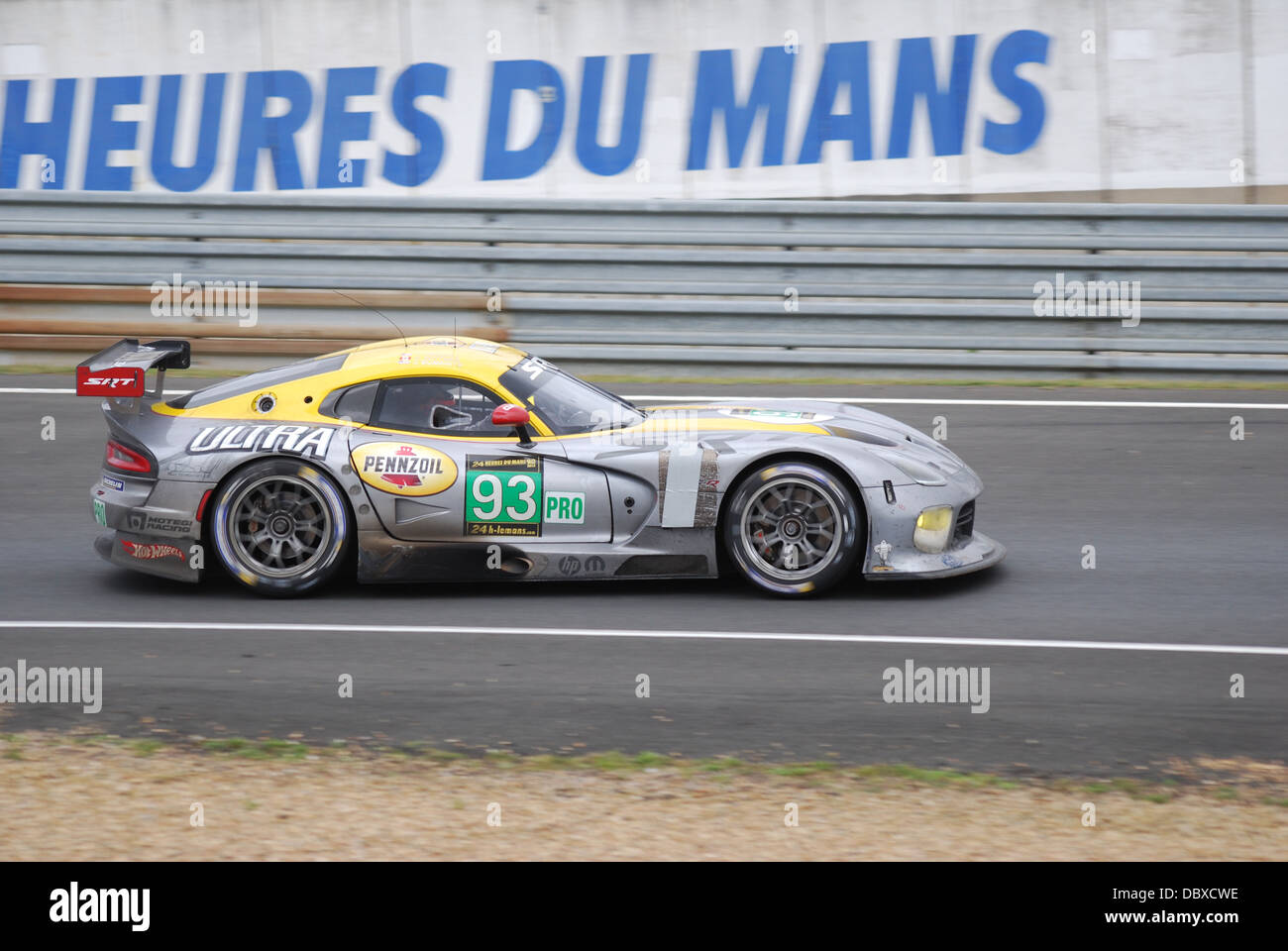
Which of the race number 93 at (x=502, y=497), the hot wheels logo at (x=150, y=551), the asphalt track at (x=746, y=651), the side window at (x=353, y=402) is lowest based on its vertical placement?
the asphalt track at (x=746, y=651)

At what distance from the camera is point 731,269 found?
40.9ft

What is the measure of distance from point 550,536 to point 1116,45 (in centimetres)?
971

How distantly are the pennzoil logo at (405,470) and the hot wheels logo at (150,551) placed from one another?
1047 mm

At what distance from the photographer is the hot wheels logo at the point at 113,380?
7.66 m

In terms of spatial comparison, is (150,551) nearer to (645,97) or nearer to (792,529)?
(792,529)

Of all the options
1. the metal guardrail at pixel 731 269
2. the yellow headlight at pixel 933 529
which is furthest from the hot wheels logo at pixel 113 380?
the metal guardrail at pixel 731 269

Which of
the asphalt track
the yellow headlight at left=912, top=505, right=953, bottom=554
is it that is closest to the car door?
the asphalt track

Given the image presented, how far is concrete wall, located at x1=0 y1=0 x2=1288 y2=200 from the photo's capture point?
14.5m

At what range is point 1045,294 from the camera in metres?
12.3

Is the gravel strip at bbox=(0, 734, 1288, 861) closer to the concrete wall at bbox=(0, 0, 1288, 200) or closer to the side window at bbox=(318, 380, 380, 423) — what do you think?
the side window at bbox=(318, 380, 380, 423)

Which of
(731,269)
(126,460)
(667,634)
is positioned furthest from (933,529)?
(731,269)

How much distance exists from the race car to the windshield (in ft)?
0.05

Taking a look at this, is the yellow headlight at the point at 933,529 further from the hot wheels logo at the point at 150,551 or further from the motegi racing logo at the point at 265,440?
the hot wheels logo at the point at 150,551

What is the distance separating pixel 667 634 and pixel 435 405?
1693mm
